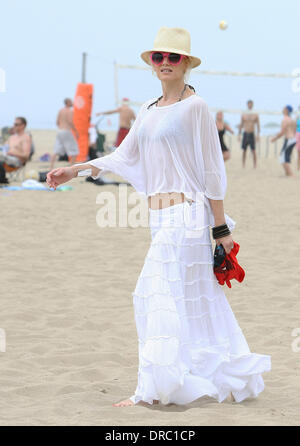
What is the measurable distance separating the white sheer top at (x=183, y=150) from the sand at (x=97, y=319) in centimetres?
90

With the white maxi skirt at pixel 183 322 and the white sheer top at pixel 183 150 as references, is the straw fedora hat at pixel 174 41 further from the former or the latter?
the white maxi skirt at pixel 183 322

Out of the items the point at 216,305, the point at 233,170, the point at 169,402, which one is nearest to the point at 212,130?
the point at 216,305

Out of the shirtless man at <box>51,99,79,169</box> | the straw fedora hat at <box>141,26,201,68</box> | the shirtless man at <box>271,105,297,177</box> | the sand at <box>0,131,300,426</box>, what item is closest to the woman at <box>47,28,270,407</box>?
the straw fedora hat at <box>141,26,201,68</box>

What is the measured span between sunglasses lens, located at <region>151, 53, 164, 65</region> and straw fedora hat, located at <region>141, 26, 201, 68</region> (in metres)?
0.02

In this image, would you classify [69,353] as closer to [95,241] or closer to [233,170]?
[95,241]

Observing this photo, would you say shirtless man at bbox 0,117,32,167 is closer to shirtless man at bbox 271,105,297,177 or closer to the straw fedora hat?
shirtless man at bbox 271,105,297,177

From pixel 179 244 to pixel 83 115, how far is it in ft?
52.1

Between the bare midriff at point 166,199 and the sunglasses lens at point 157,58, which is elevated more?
the sunglasses lens at point 157,58

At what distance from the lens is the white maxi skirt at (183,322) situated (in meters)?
2.96

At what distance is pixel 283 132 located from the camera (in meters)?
16.1

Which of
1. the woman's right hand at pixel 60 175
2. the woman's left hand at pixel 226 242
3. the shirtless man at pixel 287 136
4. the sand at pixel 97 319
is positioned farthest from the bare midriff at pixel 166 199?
the shirtless man at pixel 287 136

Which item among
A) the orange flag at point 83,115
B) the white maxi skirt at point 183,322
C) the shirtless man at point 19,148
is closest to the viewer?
the white maxi skirt at point 183,322

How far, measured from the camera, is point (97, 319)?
4.74 metres

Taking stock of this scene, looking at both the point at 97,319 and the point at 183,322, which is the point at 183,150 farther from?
the point at 97,319
